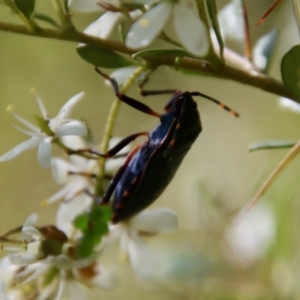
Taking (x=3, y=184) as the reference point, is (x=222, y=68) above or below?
above

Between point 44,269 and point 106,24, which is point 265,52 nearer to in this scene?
point 106,24

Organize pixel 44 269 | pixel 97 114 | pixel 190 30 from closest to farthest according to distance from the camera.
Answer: pixel 190 30, pixel 44 269, pixel 97 114

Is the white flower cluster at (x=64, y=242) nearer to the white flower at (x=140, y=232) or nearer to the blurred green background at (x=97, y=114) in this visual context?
the white flower at (x=140, y=232)

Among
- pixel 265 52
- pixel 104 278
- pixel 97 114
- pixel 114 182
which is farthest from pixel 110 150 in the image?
pixel 97 114

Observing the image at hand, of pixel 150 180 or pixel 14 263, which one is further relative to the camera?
pixel 150 180

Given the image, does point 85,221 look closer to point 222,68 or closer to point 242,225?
point 222,68

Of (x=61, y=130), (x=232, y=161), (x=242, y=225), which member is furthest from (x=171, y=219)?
(x=232, y=161)
